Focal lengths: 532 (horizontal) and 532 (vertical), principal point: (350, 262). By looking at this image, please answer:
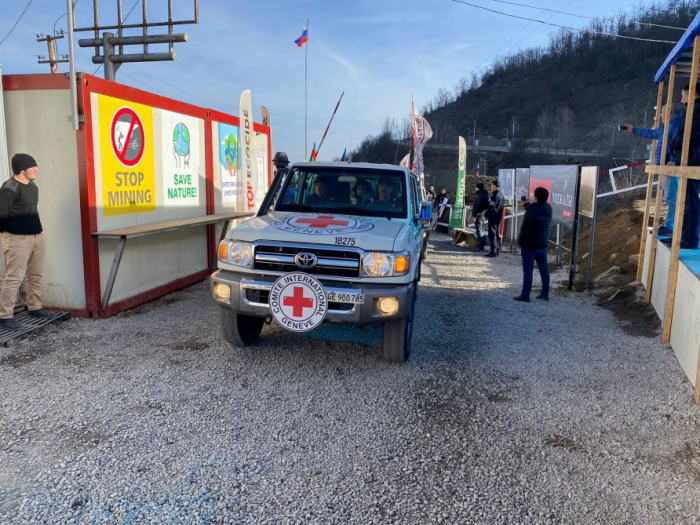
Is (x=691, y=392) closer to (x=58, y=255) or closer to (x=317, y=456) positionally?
(x=317, y=456)

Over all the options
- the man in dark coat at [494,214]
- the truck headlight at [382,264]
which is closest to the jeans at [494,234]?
the man in dark coat at [494,214]

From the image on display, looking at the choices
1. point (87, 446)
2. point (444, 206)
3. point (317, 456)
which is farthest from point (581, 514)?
point (444, 206)

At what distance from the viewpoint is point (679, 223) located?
556 centimetres

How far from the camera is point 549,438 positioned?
3.82m

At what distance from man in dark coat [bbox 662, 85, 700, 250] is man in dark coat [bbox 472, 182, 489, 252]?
7348 mm

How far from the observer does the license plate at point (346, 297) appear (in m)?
4.55

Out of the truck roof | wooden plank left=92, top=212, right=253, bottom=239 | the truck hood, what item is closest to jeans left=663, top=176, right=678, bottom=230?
the truck roof

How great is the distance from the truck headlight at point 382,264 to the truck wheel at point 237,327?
127cm

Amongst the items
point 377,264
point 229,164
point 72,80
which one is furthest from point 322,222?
point 229,164

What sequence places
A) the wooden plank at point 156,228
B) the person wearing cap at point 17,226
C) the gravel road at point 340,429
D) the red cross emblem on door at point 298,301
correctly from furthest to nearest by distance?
the wooden plank at point 156,228 → the person wearing cap at point 17,226 → the red cross emblem on door at point 298,301 → the gravel road at point 340,429

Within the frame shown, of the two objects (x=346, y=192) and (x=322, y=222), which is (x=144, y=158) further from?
(x=322, y=222)

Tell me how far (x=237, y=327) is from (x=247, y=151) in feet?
16.4

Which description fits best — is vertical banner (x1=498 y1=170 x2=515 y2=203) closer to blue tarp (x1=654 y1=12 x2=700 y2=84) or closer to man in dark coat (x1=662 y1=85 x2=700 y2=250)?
blue tarp (x1=654 y1=12 x2=700 y2=84)

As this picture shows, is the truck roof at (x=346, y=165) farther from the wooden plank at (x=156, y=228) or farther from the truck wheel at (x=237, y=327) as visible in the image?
the wooden plank at (x=156, y=228)
